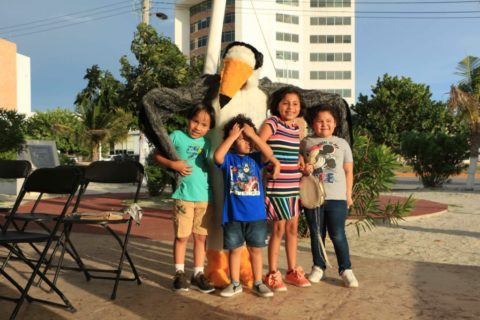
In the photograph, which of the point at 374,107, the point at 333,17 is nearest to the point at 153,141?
the point at 374,107

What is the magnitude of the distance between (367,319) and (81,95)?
3286cm

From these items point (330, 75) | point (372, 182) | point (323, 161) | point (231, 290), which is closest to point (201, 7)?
point (330, 75)

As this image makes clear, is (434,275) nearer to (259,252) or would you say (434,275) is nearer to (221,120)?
(259,252)

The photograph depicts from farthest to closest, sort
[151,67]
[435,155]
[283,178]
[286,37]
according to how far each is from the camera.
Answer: [286,37], [435,155], [151,67], [283,178]

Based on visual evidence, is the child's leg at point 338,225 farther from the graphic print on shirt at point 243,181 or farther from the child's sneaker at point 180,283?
the child's sneaker at point 180,283

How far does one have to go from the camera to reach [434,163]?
1791 cm

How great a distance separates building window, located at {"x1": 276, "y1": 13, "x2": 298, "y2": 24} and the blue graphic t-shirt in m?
57.7

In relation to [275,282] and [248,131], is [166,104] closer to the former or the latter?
[248,131]

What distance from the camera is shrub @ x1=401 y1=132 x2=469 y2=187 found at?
17609mm

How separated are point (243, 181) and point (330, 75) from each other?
59.4m

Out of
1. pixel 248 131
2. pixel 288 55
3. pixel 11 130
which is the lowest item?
pixel 248 131

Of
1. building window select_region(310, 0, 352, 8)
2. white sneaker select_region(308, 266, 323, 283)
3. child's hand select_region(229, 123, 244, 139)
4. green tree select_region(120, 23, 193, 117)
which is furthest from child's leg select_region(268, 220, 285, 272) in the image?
building window select_region(310, 0, 352, 8)

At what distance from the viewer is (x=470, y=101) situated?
17.2 meters

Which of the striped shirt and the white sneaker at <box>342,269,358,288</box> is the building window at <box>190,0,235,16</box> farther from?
the white sneaker at <box>342,269,358,288</box>
